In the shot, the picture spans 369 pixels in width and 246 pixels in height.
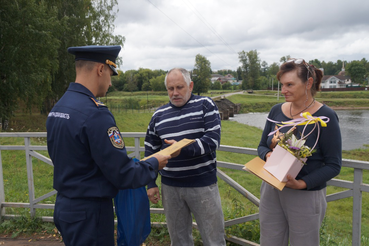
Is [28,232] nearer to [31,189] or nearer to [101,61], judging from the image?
[31,189]

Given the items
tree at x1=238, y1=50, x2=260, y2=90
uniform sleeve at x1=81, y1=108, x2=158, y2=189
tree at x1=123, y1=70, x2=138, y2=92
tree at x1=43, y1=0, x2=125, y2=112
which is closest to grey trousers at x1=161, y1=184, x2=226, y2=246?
uniform sleeve at x1=81, y1=108, x2=158, y2=189

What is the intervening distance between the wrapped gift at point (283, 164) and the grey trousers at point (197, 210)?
2.32 feet

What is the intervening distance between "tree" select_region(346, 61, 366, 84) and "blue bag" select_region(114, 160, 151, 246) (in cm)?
8201

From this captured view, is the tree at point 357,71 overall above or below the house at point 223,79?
below

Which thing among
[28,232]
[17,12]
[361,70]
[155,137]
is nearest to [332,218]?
[155,137]

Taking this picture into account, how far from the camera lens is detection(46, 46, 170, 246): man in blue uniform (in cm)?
172

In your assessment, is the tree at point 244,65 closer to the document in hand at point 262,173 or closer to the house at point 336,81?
the house at point 336,81

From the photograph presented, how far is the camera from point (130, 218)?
2.18 metres

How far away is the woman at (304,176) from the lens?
1866 mm

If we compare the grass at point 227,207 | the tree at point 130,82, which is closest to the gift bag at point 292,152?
the grass at point 227,207

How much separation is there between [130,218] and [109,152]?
0.74 metres

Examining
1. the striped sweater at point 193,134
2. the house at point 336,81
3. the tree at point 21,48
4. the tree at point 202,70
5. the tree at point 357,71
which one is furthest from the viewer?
the house at point 336,81

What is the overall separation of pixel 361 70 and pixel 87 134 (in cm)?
8306

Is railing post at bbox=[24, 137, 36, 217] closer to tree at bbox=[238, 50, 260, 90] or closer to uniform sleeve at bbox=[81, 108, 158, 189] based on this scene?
uniform sleeve at bbox=[81, 108, 158, 189]
